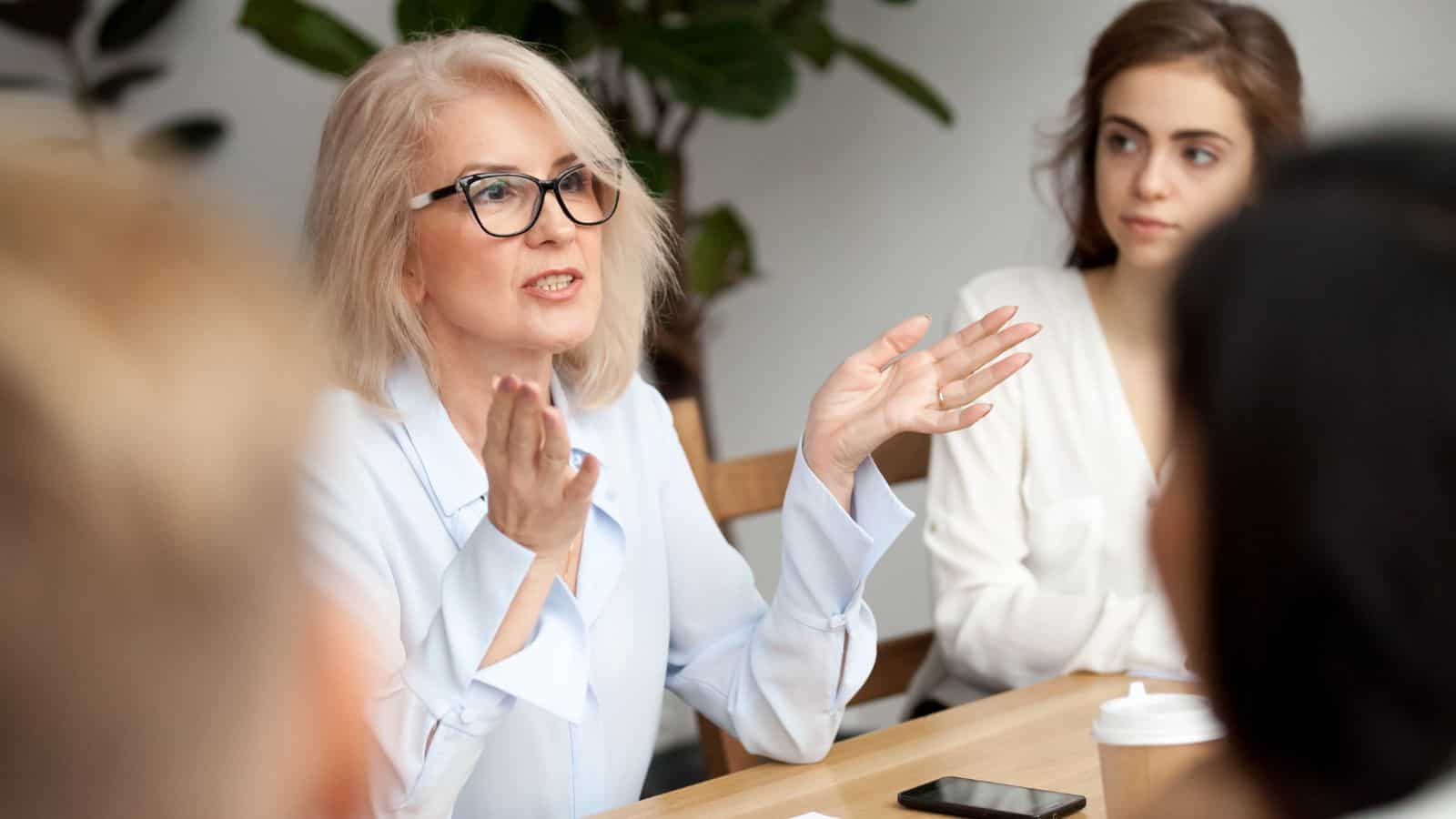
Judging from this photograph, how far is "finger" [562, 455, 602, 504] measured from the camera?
4.01ft

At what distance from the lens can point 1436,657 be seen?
19.6 inches

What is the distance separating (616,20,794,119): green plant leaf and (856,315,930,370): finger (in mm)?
1362

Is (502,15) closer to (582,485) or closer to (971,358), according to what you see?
(971,358)

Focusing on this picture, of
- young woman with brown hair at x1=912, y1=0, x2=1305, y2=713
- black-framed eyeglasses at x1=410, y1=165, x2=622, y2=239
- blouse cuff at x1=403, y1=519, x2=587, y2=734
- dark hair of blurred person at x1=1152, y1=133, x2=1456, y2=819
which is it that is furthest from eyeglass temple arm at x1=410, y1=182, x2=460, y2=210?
dark hair of blurred person at x1=1152, y1=133, x2=1456, y2=819

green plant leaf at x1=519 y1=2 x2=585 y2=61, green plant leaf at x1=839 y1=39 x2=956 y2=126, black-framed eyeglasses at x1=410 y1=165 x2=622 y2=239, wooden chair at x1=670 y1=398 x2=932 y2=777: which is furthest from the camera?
green plant leaf at x1=839 y1=39 x2=956 y2=126

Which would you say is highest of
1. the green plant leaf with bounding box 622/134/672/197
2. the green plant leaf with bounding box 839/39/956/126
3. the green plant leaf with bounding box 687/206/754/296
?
the green plant leaf with bounding box 839/39/956/126

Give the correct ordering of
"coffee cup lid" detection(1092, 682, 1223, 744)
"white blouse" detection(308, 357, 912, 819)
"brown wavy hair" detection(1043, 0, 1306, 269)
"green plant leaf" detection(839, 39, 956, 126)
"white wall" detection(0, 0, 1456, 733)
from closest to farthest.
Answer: "coffee cup lid" detection(1092, 682, 1223, 744)
"white blouse" detection(308, 357, 912, 819)
"brown wavy hair" detection(1043, 0, 1306, 269)
"green plant leaf" detection(839, 39, 956, 126)
"white wall" detection(0, 0, 1456, 733)

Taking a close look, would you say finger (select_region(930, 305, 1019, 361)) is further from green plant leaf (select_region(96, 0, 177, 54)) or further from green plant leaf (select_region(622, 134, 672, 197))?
green plant leaf (select_region(96, 0, 177, 54))

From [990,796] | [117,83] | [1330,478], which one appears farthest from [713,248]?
[1330,478]

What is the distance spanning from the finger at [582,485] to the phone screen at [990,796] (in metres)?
0.36

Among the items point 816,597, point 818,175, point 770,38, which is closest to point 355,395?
point 816,597

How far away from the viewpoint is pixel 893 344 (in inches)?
61.4

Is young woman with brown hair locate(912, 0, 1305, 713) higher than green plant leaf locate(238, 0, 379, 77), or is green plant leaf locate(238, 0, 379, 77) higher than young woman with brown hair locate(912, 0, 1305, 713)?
green plant leaf locate(238, 0, 379, 77)

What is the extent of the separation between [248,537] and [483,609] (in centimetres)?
94
